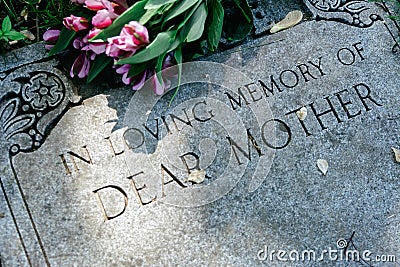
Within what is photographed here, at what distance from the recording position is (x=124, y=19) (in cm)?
205

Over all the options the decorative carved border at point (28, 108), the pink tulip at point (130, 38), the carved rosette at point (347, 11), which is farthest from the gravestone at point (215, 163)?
the pink tulip at point (130, 38)

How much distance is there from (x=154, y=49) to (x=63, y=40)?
14.7 inches

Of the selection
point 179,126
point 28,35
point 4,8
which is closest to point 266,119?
point 179,126

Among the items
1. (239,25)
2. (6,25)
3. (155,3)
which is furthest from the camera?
(239,25)

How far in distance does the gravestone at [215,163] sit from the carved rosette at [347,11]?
11 centimetres

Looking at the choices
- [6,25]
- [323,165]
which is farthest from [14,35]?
[323,165]

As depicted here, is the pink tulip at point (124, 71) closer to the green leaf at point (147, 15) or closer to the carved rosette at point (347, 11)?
the green leaf at point (147, 15)

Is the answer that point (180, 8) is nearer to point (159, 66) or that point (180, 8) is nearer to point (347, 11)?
point (159, 66)

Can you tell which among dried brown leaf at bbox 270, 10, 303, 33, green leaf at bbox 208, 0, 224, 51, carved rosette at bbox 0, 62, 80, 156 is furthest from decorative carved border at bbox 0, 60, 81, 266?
dried brown leaf at bbox 270, 10, 303, 33

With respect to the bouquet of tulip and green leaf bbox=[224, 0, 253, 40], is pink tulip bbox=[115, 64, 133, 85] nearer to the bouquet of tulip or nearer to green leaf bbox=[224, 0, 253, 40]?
the bouquet of tulip

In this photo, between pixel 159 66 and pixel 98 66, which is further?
pixel 98 66

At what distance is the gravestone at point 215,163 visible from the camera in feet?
6.53

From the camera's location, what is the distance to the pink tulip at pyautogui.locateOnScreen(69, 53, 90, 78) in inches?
86.8

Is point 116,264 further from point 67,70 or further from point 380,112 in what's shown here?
point 380,112
